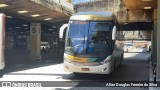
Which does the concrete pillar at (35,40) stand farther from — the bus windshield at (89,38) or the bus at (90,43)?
the bus windshield at (89,38)

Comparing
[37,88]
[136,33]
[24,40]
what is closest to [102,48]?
[37,88]

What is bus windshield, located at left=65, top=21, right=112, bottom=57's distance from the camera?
53.2 feet

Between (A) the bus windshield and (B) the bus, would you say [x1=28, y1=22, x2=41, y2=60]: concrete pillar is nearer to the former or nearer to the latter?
(B) the bus

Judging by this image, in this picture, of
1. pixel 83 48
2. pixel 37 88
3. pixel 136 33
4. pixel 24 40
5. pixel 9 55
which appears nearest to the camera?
pixel 37 88

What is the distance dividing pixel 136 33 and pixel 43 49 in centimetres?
2146

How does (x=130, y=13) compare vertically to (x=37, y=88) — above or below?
above

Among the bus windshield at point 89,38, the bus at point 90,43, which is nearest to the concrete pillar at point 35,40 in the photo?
the bus at point 90,43

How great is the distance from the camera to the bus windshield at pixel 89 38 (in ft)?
53.2

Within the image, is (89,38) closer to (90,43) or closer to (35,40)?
(90,43)

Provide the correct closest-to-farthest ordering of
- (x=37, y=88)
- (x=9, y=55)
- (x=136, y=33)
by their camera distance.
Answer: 1. (x=37, y=88)
2. (x=9, y=55)
3. (x=136, y=33)

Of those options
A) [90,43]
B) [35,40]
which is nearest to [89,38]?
[90,43]

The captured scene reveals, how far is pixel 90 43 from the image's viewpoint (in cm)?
1641

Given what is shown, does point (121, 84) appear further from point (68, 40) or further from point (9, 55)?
point (9, 55)

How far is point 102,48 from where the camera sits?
16297 millimetres
